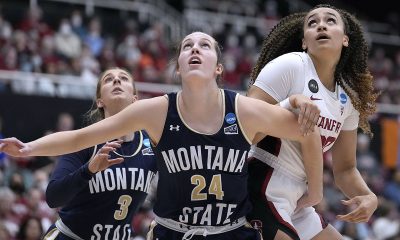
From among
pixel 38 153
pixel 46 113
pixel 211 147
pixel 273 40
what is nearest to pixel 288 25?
pixel 273 40

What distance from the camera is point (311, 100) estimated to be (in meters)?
4.90

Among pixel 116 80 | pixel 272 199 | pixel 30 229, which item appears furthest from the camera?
pixel 30 229

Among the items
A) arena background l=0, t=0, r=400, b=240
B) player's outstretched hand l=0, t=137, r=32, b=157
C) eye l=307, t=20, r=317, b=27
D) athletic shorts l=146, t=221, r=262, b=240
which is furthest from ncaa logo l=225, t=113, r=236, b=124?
arena background l=0, t=0, r=400, b=240

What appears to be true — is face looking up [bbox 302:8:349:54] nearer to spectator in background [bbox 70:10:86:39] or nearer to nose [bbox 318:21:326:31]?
nose [bbox 318:21:326:31]

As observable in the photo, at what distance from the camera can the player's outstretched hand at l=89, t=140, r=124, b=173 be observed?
16.0 feet

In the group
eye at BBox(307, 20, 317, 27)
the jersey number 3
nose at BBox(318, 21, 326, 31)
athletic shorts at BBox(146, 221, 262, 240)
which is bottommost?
athletic shorts at BBox(146, 221, 262, 240)

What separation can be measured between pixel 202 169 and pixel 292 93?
857 mm

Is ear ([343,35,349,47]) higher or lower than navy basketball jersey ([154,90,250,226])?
higher

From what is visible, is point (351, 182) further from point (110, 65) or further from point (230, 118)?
point (110, 65)

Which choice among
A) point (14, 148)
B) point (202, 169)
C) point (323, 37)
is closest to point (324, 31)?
point (323, 37)

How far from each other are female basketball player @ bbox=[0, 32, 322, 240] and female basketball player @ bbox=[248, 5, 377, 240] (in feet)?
0.87

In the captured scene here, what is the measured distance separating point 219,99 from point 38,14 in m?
11.5

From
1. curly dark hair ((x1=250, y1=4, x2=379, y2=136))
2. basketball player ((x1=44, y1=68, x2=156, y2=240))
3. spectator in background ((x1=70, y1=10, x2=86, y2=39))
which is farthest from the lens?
spectator in background ((x1=70, y1=10, x2=86, y2=39))

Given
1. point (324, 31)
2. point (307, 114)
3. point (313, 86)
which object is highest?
point (324, 31)
